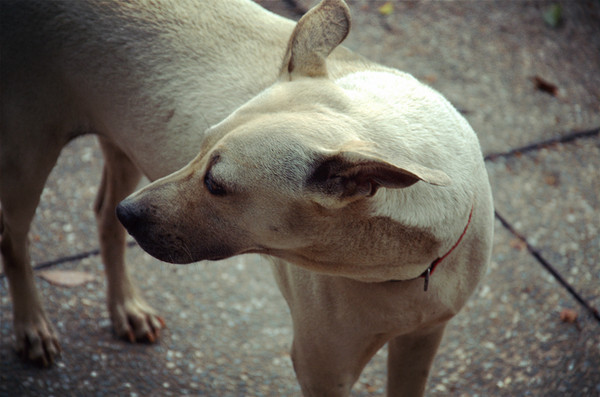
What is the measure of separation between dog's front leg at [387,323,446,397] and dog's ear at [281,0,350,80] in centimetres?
111

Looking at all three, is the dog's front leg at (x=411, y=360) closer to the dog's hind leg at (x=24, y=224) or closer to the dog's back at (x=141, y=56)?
the dog's back at (x=141, y=56)

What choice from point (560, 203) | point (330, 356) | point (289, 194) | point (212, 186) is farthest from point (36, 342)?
point (560, 203)

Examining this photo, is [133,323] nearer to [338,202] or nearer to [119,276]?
[119,276]

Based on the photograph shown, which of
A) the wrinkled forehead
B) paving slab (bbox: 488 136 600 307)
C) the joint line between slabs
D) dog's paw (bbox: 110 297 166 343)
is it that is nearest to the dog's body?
the wrinkled forehead

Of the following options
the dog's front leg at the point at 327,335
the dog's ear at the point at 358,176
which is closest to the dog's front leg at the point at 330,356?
the dog's front leg at the point at 327,335

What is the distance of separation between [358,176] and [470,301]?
224 cm

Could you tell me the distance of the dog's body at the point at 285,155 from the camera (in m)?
2.04

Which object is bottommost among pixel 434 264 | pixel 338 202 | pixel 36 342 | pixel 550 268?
pixel 550 268

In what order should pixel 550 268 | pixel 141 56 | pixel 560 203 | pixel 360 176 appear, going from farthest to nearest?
pixel 560 203 < pixel 550 268 < pixel 141 56 < pixel 360 176

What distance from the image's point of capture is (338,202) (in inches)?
78.2

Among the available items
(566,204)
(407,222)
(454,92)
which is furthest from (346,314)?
(454,92)

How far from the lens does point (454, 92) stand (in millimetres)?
5082

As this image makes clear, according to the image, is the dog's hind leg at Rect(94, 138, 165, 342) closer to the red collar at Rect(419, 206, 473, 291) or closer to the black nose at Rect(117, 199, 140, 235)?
the black nose at Rect(117, 199, 140, 235)

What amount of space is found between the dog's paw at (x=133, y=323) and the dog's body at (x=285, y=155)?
712 millimetres
